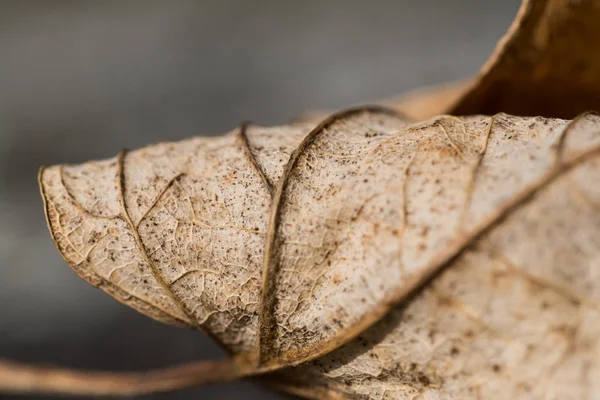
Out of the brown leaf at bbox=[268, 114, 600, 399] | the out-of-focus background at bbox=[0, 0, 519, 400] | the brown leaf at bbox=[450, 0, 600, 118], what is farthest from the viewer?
the out-of-focus background at bbox=[0, 0, 519, 400]

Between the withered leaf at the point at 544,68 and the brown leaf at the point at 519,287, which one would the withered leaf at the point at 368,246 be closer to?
the brown leaf at the point at 519,287

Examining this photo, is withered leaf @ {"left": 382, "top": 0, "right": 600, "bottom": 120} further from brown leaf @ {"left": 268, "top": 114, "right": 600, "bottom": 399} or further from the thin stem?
the thin stem

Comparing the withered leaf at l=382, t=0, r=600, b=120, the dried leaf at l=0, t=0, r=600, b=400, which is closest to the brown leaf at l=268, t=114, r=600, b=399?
the dried leaf at l=0, t=0, r=600, b=400

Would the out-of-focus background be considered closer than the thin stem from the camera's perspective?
No

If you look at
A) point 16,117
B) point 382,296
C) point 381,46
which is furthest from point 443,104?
point 16,117

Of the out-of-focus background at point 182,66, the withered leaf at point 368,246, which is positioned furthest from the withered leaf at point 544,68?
the out-of-focus background at point 182,66

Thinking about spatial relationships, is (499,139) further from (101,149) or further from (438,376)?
(101,149)
